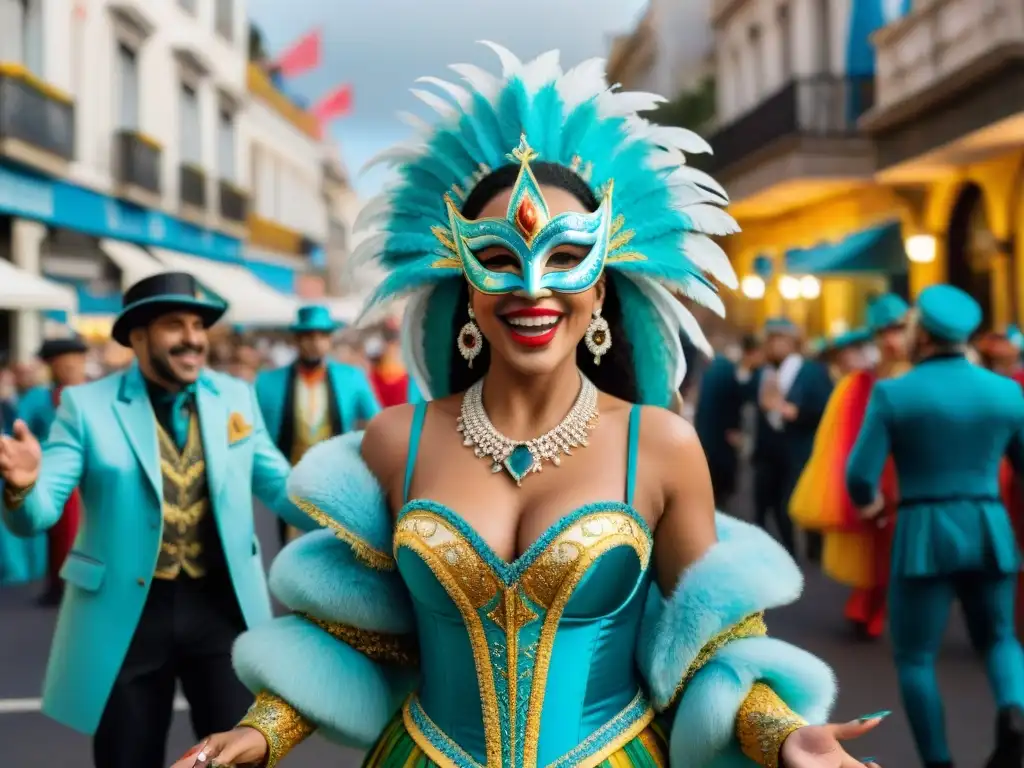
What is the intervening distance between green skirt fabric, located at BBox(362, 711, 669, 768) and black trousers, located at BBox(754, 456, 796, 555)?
24.9 ft

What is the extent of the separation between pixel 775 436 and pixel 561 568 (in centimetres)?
789

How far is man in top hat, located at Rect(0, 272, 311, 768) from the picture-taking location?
3727mm

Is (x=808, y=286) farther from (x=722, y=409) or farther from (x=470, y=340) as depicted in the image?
(x=470, y=340)

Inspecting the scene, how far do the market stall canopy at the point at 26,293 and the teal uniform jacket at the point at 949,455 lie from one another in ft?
32.9

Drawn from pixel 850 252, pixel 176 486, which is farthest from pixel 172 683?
pixel 850 252

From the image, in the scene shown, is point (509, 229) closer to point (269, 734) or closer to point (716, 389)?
point (269, 734)

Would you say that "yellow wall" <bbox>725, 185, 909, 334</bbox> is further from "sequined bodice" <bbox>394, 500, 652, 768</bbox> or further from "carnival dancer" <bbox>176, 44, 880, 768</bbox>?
"sequined bodice" <bbox>394, 500, 652, 768</bbox>


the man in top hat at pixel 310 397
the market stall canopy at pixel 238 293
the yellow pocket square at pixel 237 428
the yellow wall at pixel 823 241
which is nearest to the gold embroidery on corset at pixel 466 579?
the yellow pocket square at pixel 237 428

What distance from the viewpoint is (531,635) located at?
229cm

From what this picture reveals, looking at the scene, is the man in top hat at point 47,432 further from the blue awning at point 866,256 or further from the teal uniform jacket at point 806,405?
the blue awning at point 866,256

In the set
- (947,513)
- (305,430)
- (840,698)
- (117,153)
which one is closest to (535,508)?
(947,513)

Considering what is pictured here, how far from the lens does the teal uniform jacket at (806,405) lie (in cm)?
938

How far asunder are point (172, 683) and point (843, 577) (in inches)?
180

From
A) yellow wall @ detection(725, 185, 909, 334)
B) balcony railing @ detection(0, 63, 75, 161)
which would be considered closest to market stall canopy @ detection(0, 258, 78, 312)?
balcony railing @ detection(0, 63, 75, 161)
